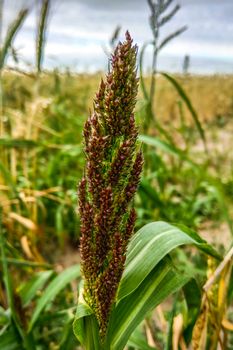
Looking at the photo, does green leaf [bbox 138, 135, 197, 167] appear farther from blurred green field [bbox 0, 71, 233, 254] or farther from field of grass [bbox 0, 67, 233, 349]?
blurred green field [bbox 0, 71, 233, 254]

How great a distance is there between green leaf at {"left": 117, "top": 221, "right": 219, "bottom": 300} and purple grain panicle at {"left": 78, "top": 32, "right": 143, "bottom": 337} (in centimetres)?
19

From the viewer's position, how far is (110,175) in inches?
32.1

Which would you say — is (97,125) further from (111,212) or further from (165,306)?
(165,306)

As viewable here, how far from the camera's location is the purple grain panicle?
2.60 feet

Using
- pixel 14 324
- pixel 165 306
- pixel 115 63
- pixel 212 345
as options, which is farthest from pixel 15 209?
pixel 115 63

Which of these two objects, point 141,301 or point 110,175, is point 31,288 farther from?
point 110,175

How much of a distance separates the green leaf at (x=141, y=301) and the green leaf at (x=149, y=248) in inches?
2.2

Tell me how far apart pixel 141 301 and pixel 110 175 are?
16.7 inches

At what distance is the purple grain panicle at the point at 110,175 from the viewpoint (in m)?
0.79

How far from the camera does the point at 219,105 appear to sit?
41.0ft

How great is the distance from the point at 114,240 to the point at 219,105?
39.5 feet

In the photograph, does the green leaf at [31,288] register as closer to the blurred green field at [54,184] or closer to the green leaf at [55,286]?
the green leaf at [55,286]

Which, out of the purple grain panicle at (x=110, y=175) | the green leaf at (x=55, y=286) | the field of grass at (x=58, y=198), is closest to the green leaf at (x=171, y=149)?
the field of grass at (x=58, y=198)

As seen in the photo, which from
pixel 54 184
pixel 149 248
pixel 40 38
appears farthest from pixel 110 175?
pixel 54 184
